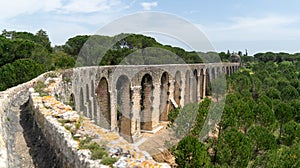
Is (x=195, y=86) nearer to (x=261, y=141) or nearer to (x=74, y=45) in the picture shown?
(x=74, y=45)

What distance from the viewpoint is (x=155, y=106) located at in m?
21.6

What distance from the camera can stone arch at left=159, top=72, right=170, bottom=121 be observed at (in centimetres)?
2325

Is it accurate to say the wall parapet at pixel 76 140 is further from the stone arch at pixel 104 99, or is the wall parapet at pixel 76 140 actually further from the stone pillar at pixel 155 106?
the stone pillar at pixel 155 106

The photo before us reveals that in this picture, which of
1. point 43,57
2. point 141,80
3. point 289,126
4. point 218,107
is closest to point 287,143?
point 289,126

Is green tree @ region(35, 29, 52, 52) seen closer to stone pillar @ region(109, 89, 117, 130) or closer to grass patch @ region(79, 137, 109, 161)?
stone pillar @ region(109, 89, 117, 130)

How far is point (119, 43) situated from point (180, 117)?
19.7 metres

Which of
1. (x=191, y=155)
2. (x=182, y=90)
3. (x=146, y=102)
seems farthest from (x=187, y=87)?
(x=191, y=155)

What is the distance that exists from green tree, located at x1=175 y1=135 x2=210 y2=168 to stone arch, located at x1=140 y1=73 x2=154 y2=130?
32.3 ft

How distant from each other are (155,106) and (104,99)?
5.61 meters

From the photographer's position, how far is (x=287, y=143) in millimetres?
15688

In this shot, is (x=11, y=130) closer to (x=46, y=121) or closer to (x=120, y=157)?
(x=46, y=121)

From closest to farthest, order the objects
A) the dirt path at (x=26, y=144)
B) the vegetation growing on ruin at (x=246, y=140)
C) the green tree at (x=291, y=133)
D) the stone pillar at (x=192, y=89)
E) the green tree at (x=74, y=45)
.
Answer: the dirt path at (x=26, y=144)
the vegetation growing on ruin at (x=246, y=140)
the green tree at (x=291, y=133)
the stone pillar at (x=192, y=89)
the green tree at (x=74, y=45)

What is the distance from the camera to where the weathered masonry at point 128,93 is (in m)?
13.7

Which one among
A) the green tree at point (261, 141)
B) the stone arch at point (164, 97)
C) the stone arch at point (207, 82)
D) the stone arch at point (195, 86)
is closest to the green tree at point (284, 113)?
the green tree at point (261, 141)
